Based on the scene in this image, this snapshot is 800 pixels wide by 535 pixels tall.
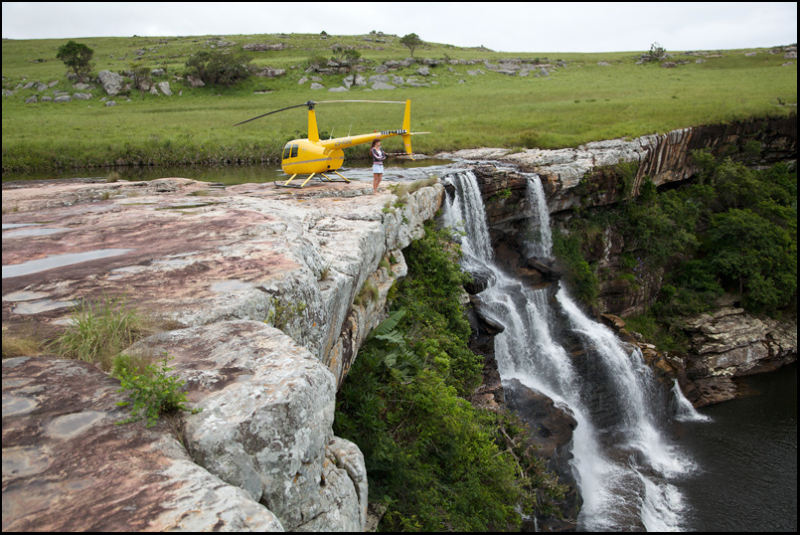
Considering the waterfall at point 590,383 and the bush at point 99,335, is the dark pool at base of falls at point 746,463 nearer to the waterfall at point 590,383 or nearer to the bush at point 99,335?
the waterfall at point 590,383

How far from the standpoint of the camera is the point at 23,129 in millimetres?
29109

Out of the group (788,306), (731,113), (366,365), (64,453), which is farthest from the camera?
(731,113)

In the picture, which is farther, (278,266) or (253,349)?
(278,266)

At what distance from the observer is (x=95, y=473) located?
308 cm

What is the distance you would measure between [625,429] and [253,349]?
1498 centimetres

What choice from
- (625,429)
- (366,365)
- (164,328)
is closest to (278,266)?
(164,328)

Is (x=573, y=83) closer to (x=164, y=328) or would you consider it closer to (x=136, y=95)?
(x=136, y=95)

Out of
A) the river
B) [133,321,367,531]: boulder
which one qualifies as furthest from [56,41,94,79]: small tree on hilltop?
[133,321,367,531]: boulder

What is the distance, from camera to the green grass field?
2484cm

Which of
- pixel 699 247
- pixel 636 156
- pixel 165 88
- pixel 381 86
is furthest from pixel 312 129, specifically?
pixel 381 86

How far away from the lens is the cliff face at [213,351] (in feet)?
10.2

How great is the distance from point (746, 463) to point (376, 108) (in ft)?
116

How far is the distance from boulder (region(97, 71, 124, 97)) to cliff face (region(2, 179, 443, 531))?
4685 centimetres

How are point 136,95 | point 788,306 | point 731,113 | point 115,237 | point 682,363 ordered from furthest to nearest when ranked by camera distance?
point 136,95 → point 731,113 → point 788,306 → point 682,363 → point 115,237
